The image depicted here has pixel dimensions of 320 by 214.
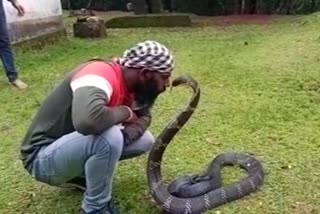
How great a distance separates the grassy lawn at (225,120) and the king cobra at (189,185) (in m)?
0.06

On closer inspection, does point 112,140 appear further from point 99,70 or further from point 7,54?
point 7,54

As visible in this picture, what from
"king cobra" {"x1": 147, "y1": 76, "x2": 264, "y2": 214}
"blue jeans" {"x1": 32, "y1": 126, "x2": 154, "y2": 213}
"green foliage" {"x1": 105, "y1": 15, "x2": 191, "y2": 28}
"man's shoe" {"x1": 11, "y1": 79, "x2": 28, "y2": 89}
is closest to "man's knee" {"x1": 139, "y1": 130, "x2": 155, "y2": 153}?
"king cobra" {"x1": 147, "y1": 76, "x2": 264, "y2": 214}

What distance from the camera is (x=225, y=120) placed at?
4.65m

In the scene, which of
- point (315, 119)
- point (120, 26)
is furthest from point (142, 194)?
point (120, 26)

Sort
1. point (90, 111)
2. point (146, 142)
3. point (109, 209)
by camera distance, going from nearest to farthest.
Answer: point (90, 111)
point (109, 209)
point (146, 142)

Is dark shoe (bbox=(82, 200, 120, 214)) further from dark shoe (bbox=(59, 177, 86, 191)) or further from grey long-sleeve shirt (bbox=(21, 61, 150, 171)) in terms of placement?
grey long-sleeve shirt (bbox=(21, 61, 150, 171))

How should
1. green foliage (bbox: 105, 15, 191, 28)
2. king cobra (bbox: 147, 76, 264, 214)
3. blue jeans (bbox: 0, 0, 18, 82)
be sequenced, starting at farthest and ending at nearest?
green foliage (bbox: 105, 15, 191, 28)
blue jeans (bbox: 0, 0, 18, 82)
king cobra (bbox: 147, 76, 264, 214)

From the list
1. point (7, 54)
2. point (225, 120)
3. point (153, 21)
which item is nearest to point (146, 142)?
point (225, 120)

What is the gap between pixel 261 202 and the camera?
3.22m

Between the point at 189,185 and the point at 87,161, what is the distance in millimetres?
686

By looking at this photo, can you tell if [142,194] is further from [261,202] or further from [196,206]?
[261,202]

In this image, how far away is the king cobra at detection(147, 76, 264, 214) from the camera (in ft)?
10.2

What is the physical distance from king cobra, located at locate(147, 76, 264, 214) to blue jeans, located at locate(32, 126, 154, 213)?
36 cm

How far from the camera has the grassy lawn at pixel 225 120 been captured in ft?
11.0
